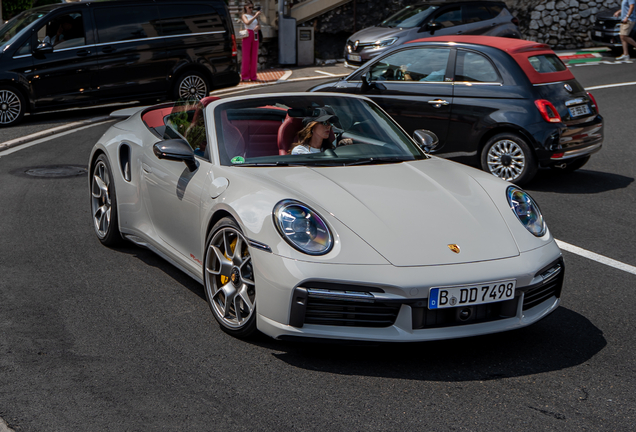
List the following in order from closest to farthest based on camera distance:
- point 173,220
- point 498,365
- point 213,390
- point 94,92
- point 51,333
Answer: point 213,390 < point 498,365 < point 51,333 < point 173,220 < point 94,92

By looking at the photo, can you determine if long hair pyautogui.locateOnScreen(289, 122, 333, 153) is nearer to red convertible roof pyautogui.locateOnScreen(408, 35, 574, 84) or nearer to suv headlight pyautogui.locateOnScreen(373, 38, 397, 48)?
red convertible roof pyautogui.locateOnScreen(408, 35, 574, 84)

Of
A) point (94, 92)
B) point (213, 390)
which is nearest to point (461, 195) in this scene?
point (213, 390)

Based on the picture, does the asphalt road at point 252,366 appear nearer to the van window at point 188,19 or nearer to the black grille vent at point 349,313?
the black grille vent at point 349,313

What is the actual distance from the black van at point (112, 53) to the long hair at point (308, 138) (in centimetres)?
890

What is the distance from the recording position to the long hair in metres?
5.16

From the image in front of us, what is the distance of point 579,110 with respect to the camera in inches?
332

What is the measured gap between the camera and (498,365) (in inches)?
158

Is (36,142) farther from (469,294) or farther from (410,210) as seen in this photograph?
(469,294)

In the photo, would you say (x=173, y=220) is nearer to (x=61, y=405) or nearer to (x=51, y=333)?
(x=51, y=333)

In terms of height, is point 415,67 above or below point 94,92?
above

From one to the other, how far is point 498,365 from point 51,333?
2552 mm

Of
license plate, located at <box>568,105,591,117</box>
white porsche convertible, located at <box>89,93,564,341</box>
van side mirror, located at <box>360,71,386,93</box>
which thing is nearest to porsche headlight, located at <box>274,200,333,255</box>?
white porsche convertible, located at <box>89,93,564,341</box>

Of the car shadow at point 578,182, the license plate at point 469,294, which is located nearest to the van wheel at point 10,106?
the car shadow at point 578,182

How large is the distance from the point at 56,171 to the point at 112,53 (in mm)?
4960
